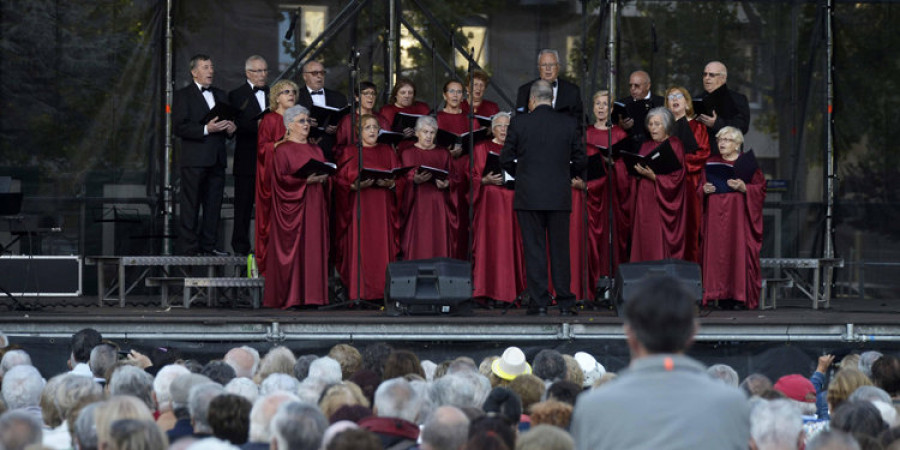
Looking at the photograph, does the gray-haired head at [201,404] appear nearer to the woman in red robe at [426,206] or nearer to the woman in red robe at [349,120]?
the woman in red robe at [426,206]

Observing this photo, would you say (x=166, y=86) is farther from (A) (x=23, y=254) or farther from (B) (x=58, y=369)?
(B) (x=58, y=369)

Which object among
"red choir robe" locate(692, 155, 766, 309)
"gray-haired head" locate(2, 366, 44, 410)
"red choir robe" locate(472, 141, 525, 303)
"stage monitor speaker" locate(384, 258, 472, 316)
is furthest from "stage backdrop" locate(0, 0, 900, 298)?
"gray-haired head" locate(2, 366, 44, 410)

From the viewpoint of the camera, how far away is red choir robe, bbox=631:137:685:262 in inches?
449

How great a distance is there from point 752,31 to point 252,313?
6.16 metres

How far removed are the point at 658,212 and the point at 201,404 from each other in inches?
257

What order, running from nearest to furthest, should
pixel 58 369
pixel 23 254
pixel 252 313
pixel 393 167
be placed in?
1. pixel 58 369
2. pixel 252 313
3. pixel 393 167
4. pixel 23 254

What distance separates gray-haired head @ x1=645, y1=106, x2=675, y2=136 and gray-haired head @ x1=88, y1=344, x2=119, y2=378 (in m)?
5.22

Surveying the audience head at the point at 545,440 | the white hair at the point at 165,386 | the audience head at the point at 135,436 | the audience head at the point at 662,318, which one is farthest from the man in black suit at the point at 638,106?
the audience head at the point at 662,318

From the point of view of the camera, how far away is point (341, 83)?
13.4 m

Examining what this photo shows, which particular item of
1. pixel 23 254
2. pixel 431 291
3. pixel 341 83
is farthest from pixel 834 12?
pixel 23 254

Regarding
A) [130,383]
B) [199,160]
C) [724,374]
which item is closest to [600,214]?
[199,160]

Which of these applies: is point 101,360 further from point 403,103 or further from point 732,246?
point 732,246

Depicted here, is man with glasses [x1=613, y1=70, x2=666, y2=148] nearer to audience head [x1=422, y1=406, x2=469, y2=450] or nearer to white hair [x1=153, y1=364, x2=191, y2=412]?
white hair [x1=153, y1=364, x2=191, y2=412]

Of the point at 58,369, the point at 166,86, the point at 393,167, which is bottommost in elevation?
the point at 58,369
